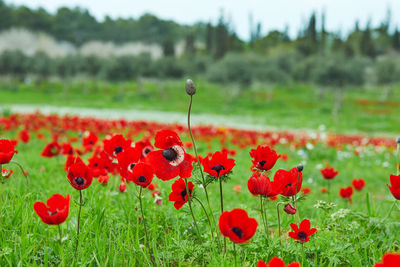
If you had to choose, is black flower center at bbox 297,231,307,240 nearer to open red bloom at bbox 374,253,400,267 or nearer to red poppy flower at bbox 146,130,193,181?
red poppy flower at bbox 146,130,193,181

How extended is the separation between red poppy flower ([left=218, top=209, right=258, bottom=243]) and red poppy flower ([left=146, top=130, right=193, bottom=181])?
335mm

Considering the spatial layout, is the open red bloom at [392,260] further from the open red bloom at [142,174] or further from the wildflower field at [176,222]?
the open red bloom at [142,174]

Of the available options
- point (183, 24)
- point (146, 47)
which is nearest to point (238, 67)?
point (146, 47)

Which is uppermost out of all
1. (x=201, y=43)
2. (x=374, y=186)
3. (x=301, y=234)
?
(x=201, y=43)

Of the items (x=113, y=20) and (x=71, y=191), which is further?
(x=113, y=20)

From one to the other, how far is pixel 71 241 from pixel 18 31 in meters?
90.7

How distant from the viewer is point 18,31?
78812 mm

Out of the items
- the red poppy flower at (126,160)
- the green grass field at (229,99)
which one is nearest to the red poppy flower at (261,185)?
the red poppy flower at (126,160)

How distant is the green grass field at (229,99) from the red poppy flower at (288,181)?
86.2 ft


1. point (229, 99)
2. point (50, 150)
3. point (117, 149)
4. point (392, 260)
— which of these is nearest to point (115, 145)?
point (117, 149)

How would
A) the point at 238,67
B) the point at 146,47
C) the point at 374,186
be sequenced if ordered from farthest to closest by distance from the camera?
1. the point at 146,47
2. the point at 238,67
3. the point at 374,186

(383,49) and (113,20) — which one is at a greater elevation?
(113,20)

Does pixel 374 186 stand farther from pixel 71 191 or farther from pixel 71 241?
pixel 71 241

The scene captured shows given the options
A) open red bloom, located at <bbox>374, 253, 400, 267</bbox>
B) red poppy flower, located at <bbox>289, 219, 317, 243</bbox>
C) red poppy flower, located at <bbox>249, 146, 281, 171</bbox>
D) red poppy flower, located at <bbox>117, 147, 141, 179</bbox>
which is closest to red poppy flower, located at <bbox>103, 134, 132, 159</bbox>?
red poppy flower, located at <bbox>117, 147, 141, 179</bbox>
